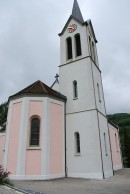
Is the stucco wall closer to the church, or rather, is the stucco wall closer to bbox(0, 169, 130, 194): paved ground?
the church

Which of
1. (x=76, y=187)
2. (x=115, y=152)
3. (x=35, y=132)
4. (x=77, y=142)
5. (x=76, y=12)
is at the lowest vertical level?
(x=76, y=187)

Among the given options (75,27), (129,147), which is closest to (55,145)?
(75,27)

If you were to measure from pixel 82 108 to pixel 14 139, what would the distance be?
21.6 feet

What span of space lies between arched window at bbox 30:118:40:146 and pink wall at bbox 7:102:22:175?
46.7 inches

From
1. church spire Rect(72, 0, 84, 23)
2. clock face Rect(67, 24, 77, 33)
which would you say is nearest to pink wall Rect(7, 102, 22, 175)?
clock face Rect(67, 24, 77, 33)

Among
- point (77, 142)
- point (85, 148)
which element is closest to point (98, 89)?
point (77, 142)

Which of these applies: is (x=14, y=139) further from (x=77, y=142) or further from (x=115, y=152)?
(x=115, y=152)

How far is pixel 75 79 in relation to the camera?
19.6 meters

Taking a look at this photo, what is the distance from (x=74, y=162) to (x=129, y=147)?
34.0m

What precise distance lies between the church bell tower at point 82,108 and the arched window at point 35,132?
2948 millimetres

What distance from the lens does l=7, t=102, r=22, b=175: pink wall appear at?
15102mm

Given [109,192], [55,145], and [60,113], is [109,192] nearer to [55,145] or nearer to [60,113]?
[55,145]

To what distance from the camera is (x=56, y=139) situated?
1664 centimetres

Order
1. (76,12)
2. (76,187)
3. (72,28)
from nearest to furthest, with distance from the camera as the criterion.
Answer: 1. (76,187)
2. (72,28)
3. (76,12)
